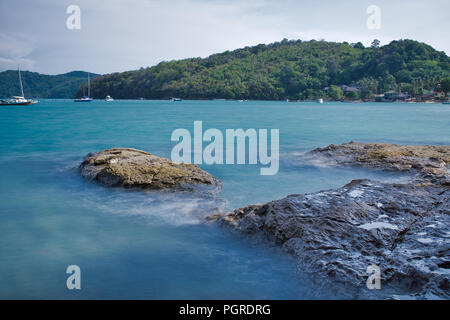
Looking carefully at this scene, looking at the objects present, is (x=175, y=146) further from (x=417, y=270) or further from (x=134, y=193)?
(x=417, y=270)

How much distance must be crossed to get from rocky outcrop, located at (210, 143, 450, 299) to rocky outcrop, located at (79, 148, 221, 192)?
2213 millimetres

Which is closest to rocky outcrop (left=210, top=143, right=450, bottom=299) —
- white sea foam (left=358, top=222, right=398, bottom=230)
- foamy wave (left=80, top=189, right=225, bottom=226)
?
white sea foam (left=358, top=222, right=398, bottom=230)

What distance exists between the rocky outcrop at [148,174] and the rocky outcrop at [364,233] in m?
2.21

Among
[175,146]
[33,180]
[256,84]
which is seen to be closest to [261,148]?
[175,146]

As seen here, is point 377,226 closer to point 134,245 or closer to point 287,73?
point 134,245

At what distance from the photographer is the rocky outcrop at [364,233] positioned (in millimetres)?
3650

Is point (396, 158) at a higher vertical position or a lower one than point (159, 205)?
higher

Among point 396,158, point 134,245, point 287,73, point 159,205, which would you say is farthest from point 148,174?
point 287,73

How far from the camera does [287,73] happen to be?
431ft

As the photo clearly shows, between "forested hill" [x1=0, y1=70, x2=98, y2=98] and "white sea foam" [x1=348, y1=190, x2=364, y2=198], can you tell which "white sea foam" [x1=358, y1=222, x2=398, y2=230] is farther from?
"forested hill" [x1=0, y1=70, x2=98, y2=98]

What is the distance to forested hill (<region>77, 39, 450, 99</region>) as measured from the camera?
370ft

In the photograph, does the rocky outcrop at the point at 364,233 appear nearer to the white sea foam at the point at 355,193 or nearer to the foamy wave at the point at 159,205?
the white sea foam at the point at 355,193

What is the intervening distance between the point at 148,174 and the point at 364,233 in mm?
5295

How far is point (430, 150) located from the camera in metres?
11.2
